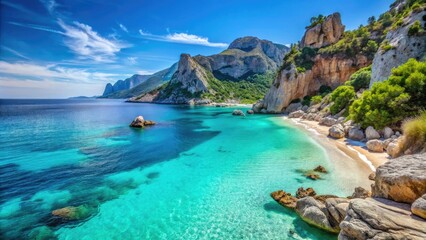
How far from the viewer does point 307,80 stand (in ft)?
266

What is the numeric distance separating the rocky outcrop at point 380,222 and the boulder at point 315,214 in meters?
2.71

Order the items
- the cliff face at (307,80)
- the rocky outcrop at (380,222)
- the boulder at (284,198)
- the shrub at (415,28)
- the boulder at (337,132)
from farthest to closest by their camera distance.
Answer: the cliff face at (307,80) < the shrub at (415,28) < the boulder at (337,132) < the boulder at (284,198) < the rocky outcrop at (380,222)

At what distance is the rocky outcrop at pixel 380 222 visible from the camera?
7.47 meters

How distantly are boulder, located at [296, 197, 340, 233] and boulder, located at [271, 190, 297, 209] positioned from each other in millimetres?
647

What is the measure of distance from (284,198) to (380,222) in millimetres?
7360

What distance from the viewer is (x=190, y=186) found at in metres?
18.5

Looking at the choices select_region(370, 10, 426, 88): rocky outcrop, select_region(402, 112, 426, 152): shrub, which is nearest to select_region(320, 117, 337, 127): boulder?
select_region(370, 10, 426, 88): rocky outcrop

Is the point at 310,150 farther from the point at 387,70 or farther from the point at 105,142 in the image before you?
the point at 105,142

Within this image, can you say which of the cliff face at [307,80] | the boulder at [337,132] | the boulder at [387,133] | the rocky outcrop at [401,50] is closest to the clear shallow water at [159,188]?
the boulder at [337,132]

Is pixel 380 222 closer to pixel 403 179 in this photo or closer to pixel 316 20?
pixel 403 179

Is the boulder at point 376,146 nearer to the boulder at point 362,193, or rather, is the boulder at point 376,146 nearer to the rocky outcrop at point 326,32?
the boulder at point 362,193

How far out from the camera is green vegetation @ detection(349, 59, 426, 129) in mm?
24266

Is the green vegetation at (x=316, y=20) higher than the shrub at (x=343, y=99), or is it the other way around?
the green vegetation at (x=316, y=20)

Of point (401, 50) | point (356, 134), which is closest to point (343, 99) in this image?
point (401, 50)
